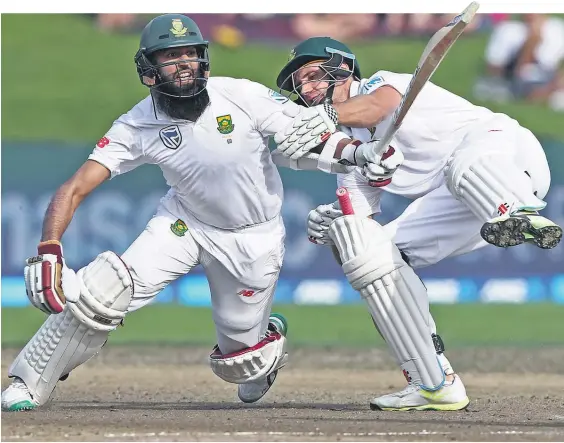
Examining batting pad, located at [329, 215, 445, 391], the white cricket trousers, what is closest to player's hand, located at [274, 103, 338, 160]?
batting pad, located at [329, 215, 445, 391]

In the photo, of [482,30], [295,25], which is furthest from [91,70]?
[482,30]

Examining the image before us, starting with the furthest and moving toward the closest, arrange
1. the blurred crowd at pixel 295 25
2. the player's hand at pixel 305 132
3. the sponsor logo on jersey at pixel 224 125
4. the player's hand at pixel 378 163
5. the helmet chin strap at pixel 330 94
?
the blurred crowd at pixel 295 25, the helmet chin strap at pixel 330 94, the sponsor logo on jersey at pixel 224 125, the player's hand at pixel 305 132, the player's hand at pixel 378 163

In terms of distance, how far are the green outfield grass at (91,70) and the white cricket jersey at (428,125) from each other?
8342 millimetres

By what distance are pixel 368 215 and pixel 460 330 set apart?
4.44 meters

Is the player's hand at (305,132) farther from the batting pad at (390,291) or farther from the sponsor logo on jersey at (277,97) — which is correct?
the batting pad at (390,291)

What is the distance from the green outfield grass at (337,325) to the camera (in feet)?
33.8

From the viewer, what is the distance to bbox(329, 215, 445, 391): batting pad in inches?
224

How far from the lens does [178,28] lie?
5754mm

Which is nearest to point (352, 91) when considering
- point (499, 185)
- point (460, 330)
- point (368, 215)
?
point (368, 215)

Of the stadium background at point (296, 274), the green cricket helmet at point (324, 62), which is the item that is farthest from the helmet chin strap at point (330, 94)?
the stadium background at point (296, 274)

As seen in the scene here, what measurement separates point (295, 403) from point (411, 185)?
4.45ft

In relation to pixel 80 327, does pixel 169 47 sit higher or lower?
higher

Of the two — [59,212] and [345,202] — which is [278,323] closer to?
[345,202]

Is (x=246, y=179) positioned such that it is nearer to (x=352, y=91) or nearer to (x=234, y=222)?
(x=234, y=222)
